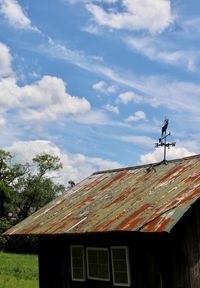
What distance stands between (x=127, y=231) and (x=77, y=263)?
4265mm

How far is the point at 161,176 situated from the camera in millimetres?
15812

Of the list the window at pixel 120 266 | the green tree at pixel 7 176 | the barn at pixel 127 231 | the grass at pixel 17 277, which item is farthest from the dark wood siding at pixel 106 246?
the green tree at pixel 7 176

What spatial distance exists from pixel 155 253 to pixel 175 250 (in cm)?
58

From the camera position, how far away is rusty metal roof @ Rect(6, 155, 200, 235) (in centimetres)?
1216

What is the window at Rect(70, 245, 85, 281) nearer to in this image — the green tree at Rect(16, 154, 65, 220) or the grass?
the grass

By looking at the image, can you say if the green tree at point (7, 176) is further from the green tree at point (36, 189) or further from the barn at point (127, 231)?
the barn at point (127, 231)

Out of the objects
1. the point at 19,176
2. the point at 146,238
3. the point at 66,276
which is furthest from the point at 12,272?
the point at 19,176

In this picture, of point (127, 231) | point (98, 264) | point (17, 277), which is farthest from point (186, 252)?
point (17, 277)

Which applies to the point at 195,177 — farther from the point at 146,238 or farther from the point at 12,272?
the point at 12,272

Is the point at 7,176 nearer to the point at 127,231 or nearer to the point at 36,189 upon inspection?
the point at 36,189

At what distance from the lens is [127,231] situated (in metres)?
11.9

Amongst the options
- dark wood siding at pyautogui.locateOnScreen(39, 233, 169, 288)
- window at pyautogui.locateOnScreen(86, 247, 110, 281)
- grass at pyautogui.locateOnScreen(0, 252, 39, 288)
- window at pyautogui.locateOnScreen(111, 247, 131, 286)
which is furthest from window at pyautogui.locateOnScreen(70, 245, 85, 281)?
grass at pyautogui.locateOnScreen(0, 252, 39, 288)

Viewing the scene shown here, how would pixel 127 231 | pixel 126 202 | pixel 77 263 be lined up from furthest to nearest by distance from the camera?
1. pixel 77 263
2. pixel 126 202
3. pixel 127 231

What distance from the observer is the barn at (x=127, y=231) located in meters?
12.5
